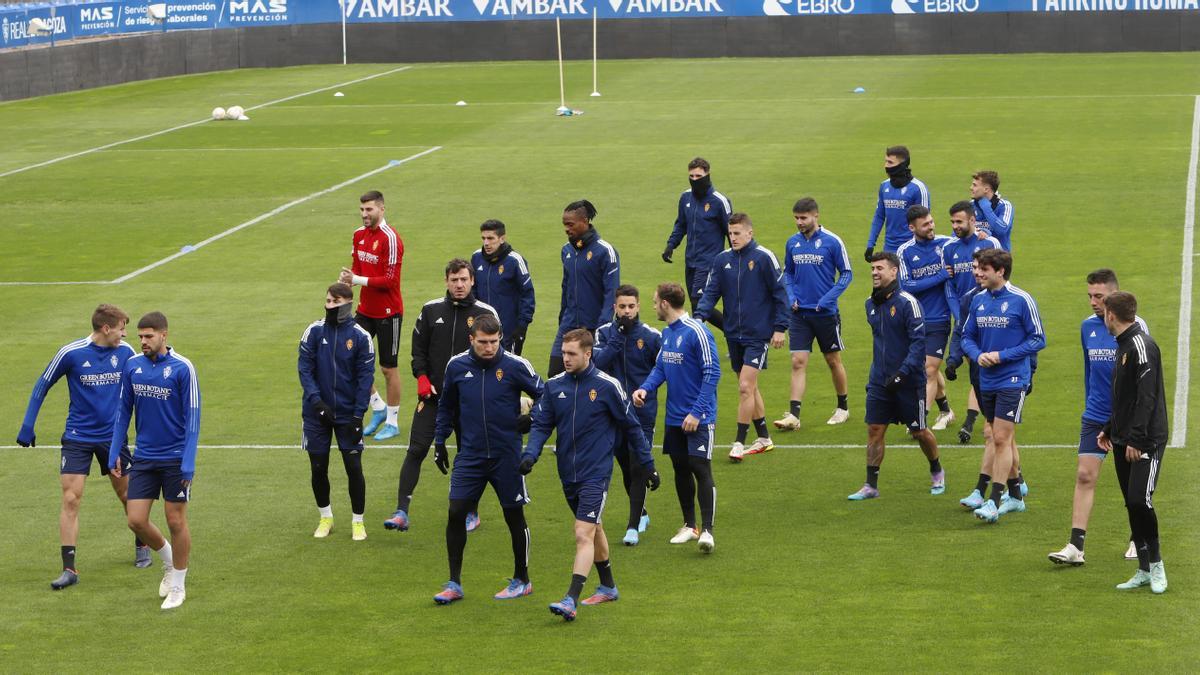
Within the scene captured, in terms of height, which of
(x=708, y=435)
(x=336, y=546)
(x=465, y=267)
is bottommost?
(x=336, y=546)

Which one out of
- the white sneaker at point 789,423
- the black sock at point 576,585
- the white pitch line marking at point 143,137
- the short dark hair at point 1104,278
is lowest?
the white sneaker at point 789,423

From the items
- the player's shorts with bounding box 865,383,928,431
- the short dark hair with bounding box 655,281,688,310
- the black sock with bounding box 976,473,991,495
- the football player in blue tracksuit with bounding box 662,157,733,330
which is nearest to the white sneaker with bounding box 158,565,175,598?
the short dark hair with bounding box 655,281,688,310

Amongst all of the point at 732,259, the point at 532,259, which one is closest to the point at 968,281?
the point at 732,259

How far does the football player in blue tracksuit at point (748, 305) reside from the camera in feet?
52.1

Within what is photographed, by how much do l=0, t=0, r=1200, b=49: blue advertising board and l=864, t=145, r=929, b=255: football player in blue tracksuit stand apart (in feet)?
117

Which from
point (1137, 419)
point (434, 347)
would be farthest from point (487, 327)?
point (1137, 419)

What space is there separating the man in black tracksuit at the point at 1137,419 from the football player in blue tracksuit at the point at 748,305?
4605mm

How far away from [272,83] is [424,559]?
139 feet

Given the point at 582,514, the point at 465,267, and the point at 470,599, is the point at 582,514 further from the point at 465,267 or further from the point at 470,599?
the point at 465,267

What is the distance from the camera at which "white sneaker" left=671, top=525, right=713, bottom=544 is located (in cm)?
1326

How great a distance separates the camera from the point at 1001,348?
1351 cm

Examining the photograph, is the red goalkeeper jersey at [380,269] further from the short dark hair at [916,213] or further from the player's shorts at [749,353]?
the short dark hair at [916,213]

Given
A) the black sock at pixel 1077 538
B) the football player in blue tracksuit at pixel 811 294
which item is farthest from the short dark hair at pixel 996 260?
the football player in blue tracksuit at pixel 811 294

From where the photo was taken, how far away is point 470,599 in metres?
12.1
